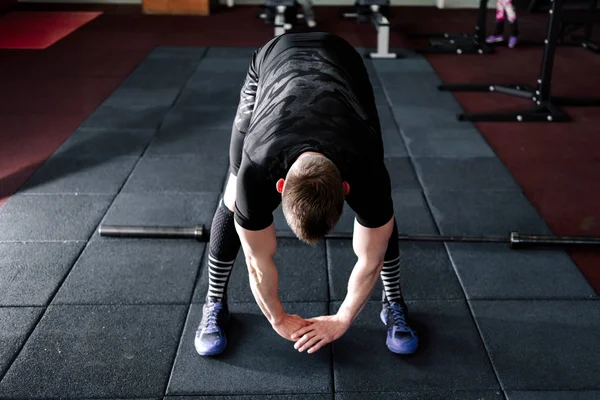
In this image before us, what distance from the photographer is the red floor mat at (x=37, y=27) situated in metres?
4.90

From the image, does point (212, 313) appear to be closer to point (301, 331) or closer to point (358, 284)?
point (301, 331)

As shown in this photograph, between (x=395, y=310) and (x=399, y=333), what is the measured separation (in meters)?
0.08

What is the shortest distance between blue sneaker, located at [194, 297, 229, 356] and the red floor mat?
3810 millimetres

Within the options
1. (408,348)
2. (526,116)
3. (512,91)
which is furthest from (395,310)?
(512,91)

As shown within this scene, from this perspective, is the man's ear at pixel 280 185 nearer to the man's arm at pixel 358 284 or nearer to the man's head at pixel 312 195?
the man's head at pixel 312 195

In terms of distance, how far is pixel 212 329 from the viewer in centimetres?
168

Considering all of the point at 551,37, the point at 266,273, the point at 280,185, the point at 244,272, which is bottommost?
the point at 244,272

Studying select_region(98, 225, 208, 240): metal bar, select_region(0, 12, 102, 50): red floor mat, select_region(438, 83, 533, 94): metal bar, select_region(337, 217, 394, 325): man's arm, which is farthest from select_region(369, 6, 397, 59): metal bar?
select_region(337, 217, 394, 325): man's arm

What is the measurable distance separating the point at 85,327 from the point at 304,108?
3.32 feet

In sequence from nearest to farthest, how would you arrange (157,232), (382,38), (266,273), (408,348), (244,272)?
(266,273)
(408,348)
(244,272)
(157,232)
(382,38)

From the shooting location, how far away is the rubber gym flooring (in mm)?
1583

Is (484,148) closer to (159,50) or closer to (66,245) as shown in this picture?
(66,245)

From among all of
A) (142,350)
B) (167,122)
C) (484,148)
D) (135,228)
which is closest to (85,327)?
(142,350)

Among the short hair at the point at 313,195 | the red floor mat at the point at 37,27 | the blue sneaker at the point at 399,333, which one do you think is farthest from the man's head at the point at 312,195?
the red floor mat at the point at 37,27
